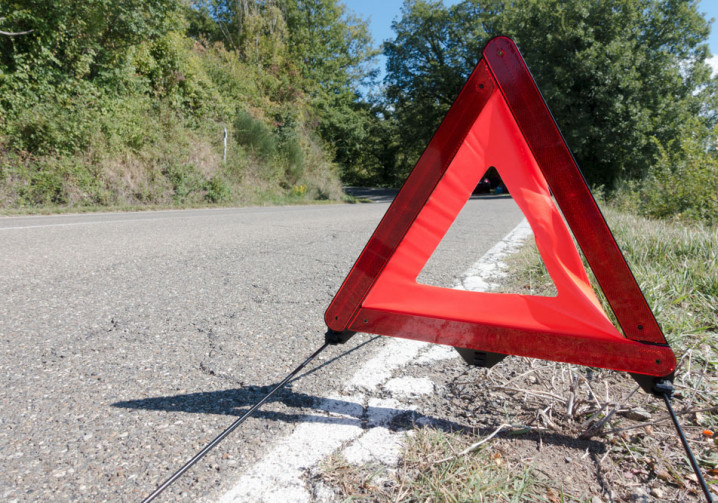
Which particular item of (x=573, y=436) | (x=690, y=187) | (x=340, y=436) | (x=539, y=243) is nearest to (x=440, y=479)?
(x=340, y=436)

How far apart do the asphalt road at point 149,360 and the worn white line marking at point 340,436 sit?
0.06 metres

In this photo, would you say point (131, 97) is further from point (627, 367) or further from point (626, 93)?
point (626, 93)

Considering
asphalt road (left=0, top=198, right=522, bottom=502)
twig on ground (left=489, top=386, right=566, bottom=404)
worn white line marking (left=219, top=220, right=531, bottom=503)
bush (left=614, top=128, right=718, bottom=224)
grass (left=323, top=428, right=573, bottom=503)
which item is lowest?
asphalt road (left=0, top=198, right=522, bottom=502)

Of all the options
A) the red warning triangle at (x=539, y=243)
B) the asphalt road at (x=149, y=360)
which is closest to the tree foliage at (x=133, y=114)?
the asphalt road at (x=149, y=360)

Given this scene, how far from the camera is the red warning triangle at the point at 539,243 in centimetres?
120

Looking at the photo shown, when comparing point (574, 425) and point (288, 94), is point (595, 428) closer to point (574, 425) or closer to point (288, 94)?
point (574, 425)

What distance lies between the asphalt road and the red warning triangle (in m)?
0.54

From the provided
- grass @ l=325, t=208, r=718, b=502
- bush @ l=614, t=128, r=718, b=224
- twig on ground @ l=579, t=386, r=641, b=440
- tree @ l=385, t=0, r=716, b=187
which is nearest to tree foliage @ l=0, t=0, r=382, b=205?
grass @ l=325, t=208, r=718, b=502

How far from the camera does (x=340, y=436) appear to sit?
1.36 meters

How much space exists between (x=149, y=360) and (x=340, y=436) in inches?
40.2

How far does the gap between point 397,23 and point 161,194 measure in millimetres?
28826

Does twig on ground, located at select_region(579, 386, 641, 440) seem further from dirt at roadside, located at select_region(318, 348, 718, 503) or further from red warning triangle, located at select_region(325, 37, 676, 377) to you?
red warning triangle, located at select_region(325, 37, 676, 377)

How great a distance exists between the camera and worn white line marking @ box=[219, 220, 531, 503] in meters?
1.12

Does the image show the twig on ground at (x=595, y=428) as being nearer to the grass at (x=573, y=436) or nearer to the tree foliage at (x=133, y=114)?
the grass at (x=573, y=436)
